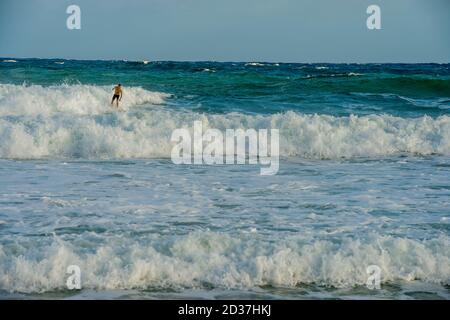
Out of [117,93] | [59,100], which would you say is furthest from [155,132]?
[59,100]

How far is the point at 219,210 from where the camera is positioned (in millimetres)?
7582

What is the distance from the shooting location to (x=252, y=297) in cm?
515

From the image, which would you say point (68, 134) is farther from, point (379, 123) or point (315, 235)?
point (315, 235)

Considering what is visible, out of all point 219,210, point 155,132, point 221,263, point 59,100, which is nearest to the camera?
point 221,263

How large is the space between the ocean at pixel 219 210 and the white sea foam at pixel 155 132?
0.04m

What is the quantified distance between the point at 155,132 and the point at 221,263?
849 centimetres

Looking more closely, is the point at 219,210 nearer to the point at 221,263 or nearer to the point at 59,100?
the point at 221,263

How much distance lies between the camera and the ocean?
17.8 ft

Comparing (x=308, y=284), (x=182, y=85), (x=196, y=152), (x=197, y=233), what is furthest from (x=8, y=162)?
(x=182, y=85)

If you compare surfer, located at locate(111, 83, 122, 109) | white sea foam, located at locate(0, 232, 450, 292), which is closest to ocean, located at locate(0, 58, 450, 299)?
white sea foam, located at locate(0, 232, 450, 292)

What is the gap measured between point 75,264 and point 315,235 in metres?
2.33

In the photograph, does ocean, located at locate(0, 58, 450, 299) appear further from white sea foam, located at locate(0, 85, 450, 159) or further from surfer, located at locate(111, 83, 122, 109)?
surfer, located at locate(111, 83, 122, 109)

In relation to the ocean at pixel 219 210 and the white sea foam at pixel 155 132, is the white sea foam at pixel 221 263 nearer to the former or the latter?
the ocean at pixel 219 210

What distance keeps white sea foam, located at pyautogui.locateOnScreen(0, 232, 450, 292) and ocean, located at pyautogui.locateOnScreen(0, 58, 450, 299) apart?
0.04 feet
